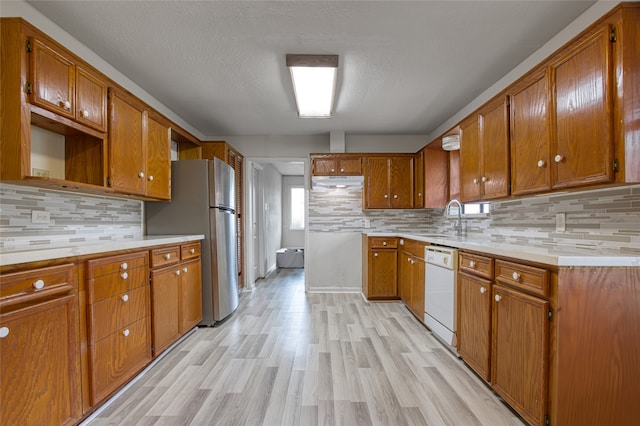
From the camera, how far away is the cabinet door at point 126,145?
6.41 feet

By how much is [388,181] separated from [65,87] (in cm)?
327

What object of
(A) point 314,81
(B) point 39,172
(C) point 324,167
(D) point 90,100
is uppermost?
(A) point 314,81

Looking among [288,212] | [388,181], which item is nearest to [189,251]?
[388,181]

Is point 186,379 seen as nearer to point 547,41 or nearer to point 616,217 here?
point 616,217

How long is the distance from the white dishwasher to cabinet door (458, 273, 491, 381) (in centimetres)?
8

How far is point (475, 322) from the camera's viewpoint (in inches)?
71.6

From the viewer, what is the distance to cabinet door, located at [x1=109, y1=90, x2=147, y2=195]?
1953 millimetres

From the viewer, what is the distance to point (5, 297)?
3.49 ft

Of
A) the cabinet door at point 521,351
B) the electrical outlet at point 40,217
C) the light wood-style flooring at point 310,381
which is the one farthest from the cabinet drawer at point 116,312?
the cabinet door at point 521,351

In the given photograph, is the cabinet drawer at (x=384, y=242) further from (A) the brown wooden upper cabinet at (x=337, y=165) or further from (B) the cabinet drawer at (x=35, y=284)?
(B) the cabinet drawer at (x=35, y=284)

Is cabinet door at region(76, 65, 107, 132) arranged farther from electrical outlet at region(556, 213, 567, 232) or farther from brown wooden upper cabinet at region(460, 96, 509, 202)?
electrical outlet at region(556, 213, 567, 232)

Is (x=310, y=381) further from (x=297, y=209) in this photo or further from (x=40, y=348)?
(x=297, y=209)

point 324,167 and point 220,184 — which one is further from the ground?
point 324,167

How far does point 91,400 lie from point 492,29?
317cm
